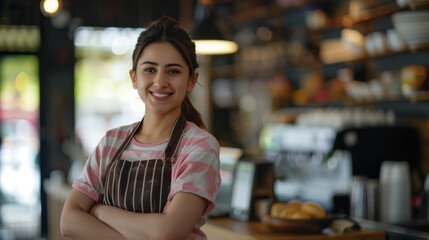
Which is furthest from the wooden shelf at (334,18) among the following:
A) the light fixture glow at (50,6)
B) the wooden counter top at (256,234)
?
the light fixture glow at (50,6)

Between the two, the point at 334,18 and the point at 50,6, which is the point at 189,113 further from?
the point at 334,18

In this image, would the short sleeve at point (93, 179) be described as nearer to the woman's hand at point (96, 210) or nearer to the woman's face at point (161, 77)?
the woman's hand at point (96, 210)

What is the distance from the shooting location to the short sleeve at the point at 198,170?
1.50 meters

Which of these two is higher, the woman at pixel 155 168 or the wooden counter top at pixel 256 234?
the woman at pixel 155 168

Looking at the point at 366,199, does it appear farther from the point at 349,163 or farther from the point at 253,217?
the point at 349,163

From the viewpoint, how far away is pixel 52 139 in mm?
7949

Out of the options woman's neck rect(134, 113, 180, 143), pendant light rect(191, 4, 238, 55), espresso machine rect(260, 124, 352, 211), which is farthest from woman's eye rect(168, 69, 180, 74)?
espresso machine rect(260, 124, 352, 211)

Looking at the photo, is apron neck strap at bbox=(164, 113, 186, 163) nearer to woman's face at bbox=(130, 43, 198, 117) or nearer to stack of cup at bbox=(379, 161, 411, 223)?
woman's face at bbox=(130, 43, 198, 117)

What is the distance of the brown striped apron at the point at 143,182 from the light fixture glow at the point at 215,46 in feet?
9.76

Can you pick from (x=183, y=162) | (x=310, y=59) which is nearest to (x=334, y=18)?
(x=310, y=59)

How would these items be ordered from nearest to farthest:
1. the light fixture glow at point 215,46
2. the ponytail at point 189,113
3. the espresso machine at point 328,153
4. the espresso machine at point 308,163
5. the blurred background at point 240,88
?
1. the ponytail at point 189,113
2. the light fixture glow at point 215,46
3. the espresso machine at point 328,153
4. the blurred background at point 240,88
5. the espresso machine at point 308,163

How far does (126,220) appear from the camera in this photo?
1529 millimetres

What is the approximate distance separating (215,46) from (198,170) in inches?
130

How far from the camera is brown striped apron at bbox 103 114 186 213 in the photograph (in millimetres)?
1535
